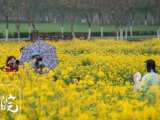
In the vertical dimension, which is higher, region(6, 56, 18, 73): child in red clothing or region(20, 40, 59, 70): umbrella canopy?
region(20, 40, 59, 70): umbrella canopy

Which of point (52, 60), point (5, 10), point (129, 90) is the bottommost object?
point (129, 90)

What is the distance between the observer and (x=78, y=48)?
17.9 m

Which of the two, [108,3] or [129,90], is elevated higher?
[108,3]

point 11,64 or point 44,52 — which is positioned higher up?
point 44,52

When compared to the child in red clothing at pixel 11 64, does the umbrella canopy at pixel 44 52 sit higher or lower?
higher

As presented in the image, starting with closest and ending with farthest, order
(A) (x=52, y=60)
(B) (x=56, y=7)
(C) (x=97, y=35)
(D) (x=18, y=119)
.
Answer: (D) (x=18, y=119) → (A) (x=52, y=60) → (B) (x=56, y=7) → (C) (x=97, y=35)

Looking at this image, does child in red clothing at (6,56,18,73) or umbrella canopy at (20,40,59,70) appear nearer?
child in red clothing at (6,56,18,73)

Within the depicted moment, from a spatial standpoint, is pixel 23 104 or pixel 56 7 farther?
pixel 56 7

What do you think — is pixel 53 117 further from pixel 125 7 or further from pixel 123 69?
pixel 125 7

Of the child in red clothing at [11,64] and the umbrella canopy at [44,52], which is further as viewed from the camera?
the umbrella canopy at [44,52]

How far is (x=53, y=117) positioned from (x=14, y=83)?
73.7 inches

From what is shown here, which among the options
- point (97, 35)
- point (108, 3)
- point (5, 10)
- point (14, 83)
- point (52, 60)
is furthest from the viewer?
point (97, 35)

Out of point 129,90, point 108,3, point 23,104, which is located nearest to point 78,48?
point 129,90

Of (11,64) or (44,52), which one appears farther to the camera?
(44,52)
